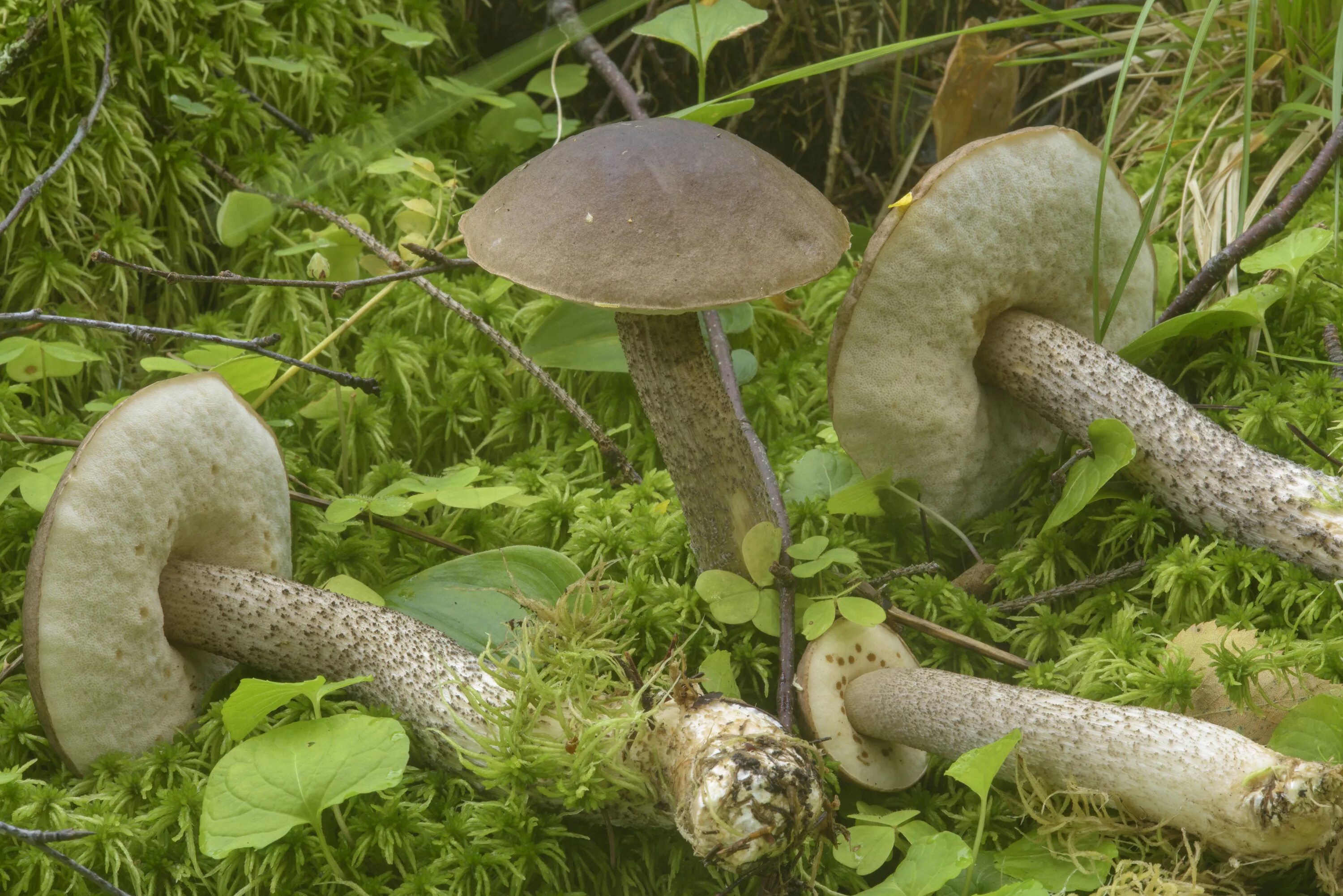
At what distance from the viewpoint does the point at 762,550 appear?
1.84 meters

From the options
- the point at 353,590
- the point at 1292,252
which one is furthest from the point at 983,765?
the point at 1292,252

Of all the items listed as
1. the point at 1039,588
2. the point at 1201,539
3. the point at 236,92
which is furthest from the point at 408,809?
the point at 236,92

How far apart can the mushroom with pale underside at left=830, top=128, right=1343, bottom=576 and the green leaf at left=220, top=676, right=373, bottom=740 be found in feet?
3.36

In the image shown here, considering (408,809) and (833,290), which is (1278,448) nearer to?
(833,290)

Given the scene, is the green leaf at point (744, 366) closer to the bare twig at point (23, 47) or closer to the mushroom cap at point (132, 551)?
the mushroom cap at point (132, 551)

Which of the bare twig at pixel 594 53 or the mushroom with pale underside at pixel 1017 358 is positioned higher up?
the bare twig at pixel 594 53

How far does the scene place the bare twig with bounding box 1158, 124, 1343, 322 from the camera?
220cm

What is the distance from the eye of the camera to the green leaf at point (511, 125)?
3.07 meters

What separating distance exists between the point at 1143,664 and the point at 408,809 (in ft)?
3.97

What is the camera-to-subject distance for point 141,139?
2592 millimetres

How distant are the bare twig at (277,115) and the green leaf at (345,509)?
4.17ft

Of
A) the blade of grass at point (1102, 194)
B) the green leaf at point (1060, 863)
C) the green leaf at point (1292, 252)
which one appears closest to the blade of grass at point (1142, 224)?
the blade of grass at point (1102, 194)

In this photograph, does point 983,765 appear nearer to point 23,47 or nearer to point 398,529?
point 398,529

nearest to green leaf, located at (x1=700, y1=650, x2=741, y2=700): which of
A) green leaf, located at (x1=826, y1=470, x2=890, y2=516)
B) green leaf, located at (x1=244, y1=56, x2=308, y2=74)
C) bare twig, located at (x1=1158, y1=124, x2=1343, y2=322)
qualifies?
green leaf, located at (x1=826, y1=470, x2=890, y2=516)
